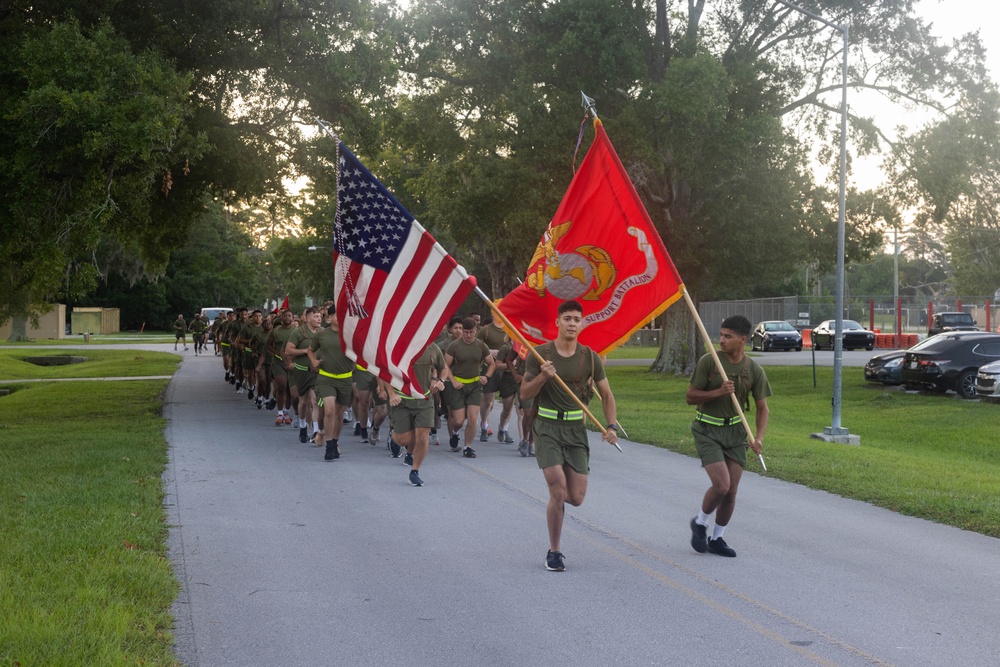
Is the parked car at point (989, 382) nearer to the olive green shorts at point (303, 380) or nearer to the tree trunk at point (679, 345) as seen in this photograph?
the tree trunk at point (679, 345)

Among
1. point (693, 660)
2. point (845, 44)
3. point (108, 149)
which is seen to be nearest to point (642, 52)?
point (845, 44)

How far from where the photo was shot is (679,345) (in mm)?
36969

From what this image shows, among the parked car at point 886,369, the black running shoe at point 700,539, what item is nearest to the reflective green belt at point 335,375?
the black running shoe at point 700,539

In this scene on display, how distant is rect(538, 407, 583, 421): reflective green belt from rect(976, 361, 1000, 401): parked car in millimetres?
18223

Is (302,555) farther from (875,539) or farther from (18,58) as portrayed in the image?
(18,58)

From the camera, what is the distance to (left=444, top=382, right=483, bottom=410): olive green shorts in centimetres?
1514

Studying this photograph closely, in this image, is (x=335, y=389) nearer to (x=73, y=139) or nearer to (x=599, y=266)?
(x=599, y=266)

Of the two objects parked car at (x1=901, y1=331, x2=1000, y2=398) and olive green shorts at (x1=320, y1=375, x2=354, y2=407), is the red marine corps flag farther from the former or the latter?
parked car at (x1=901, y1=331, x2=1000, y2=398)

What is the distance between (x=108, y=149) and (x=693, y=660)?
541 inches

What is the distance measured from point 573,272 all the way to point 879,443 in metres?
9.79

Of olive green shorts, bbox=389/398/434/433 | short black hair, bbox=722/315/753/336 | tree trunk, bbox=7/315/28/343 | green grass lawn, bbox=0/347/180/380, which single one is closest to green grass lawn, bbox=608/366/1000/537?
short black hair, bbox=722/315/753/336

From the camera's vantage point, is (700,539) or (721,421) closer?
(721,421)

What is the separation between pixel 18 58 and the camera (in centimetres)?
1755

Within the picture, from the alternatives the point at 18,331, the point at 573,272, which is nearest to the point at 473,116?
the point at 573,272
